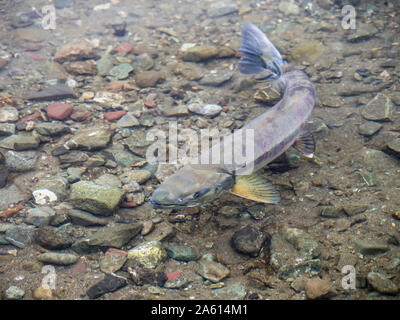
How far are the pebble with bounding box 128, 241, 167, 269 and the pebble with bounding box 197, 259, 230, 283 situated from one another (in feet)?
1.36

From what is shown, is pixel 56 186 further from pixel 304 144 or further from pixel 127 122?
pixel 304 144

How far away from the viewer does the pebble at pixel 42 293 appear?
10.7 feet

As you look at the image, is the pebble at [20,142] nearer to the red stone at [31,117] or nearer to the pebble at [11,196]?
the red stone at [31,117]

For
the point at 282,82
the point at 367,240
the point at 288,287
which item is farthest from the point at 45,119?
the point at 367,240

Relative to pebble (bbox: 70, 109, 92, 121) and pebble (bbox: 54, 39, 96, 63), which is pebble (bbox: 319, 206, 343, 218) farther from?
pebble (bbox: 54, 39, 96, 63)

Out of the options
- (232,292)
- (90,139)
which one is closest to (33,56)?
(90,139)

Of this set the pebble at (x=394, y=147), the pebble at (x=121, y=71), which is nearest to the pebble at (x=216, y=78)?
the pebble at (x=121, y=71)

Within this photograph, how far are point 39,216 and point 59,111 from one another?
2182 millimetres

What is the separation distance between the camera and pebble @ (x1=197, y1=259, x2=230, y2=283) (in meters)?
3.47

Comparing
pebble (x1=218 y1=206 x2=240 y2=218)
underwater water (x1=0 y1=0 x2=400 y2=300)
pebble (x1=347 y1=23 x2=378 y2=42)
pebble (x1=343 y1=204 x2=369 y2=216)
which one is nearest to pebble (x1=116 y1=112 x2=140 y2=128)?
underwater water (x1=0 y1=0 x2=400 y2=300)

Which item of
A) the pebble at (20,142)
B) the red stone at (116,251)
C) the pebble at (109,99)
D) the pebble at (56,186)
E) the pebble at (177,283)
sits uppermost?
the pebble at (109,99)

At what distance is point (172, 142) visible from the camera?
17.6 ft

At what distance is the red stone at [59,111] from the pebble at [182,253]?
3.10 metres
